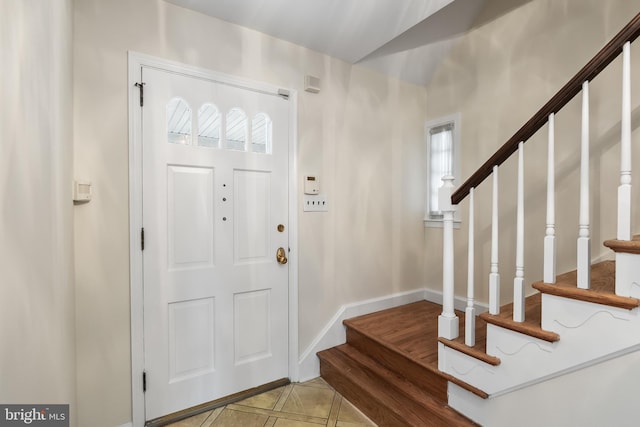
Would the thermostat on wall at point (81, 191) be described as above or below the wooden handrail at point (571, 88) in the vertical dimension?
below

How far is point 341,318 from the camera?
2510 mm

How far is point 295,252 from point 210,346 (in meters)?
0.83

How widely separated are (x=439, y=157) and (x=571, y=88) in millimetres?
1671

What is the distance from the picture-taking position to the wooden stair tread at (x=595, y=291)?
3.67ft

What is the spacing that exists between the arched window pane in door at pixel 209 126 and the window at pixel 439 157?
1979 millimetres

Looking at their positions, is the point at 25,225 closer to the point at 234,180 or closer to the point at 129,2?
the point at 234,180

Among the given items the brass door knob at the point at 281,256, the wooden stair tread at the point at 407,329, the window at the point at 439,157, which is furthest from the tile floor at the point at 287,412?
the window at the point at 439,157

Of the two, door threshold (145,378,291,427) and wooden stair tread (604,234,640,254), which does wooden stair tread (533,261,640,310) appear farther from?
door threshold (145,378,291,427)

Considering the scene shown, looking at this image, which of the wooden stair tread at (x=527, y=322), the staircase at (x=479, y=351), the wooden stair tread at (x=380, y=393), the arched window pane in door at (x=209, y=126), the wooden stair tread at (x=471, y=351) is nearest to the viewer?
the staircase at (x=479, y=351)

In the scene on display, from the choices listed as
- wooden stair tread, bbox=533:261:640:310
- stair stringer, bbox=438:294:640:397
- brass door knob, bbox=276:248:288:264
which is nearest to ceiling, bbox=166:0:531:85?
brass door knob, bbox=276:248:288:264

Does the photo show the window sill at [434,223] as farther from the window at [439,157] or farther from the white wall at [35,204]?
the white wall at [35,204]

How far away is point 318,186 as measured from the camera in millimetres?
2344

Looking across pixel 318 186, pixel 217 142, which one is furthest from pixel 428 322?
pixel 217 142

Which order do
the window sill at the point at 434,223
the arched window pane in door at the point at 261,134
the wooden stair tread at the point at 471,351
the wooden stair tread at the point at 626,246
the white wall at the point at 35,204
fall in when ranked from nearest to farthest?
the white wall at the point at 35,204 < the wooden stair tread at the point at 626,246 < the wooden stair tread at the point at 471,351 < the arched window pane in door at the point at 261,134 < the window sill at the point at 434,223
